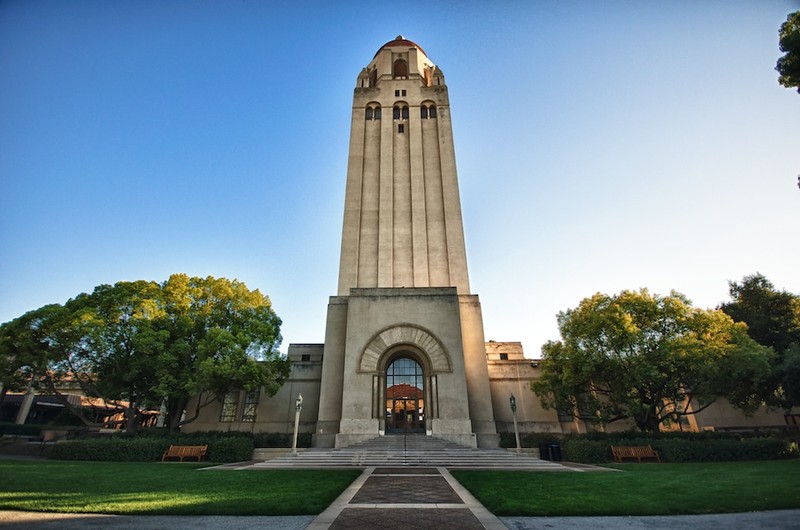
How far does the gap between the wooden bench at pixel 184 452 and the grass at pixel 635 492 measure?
543 inches

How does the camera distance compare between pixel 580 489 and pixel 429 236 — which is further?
pixel 429 236

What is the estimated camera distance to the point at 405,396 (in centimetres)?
2403

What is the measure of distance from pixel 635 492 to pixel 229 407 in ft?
89.2

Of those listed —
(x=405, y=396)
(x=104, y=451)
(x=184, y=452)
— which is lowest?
(x=184, y=452)

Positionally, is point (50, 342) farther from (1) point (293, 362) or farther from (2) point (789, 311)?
(2) point (789, 311)

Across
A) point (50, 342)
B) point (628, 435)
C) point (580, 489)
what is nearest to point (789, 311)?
point (628, 435)

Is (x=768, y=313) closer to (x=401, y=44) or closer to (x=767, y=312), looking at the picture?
(x=767, y=312)

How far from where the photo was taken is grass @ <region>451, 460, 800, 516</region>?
7492 mm

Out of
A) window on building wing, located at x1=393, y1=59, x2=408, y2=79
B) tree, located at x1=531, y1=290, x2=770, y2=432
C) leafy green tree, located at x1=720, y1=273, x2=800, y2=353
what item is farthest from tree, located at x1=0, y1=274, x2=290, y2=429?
leafy green tree, located at x1=720, y1=273, x2=800, y2=353

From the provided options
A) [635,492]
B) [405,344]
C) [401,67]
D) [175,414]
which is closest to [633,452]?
[635,492]

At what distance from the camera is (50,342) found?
852 inches

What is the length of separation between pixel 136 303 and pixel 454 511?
23.1m

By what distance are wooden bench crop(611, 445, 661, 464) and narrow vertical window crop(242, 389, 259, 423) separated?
925 inches

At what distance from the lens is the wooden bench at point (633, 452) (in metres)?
Answer: 18.3
